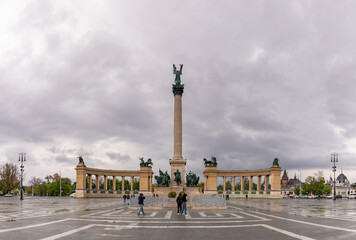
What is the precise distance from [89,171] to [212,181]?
37908 mm

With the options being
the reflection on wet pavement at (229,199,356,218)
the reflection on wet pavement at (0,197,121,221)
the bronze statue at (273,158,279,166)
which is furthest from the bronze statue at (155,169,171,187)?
the bronze statue at (273,158,279,166)

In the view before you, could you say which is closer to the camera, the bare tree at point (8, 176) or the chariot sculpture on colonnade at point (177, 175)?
the chariot sculpture on colonnade at point (177, 175)

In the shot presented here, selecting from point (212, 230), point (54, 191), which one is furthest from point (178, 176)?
point (54, 191)

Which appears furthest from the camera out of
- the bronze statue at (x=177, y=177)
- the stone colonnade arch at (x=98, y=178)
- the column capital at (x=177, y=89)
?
the stone colonnade arch at (x=98, y=178)

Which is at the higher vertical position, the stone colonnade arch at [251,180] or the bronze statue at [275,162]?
the bronze statue at [275,162]

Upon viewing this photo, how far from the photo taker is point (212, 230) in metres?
17.5

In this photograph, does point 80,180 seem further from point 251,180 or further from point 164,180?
point 251,180

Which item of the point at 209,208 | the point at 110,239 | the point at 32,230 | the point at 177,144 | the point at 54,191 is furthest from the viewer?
the point at 54,191

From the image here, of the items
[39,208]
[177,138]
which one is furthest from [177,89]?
[39,208]

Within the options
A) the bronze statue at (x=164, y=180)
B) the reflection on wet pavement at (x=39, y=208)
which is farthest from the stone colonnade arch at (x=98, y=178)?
the reflection on wet pavement at (x=39, y=208)

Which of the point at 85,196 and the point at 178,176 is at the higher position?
the point at 178,176

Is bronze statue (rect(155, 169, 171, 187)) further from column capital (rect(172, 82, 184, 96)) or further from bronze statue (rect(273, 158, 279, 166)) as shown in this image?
bronze statue (rect(273, 158, 279, 166))

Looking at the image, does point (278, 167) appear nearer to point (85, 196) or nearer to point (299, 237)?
point (85, 196)

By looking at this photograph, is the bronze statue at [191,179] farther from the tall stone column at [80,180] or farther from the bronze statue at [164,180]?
the tall stone column at [80,180]
